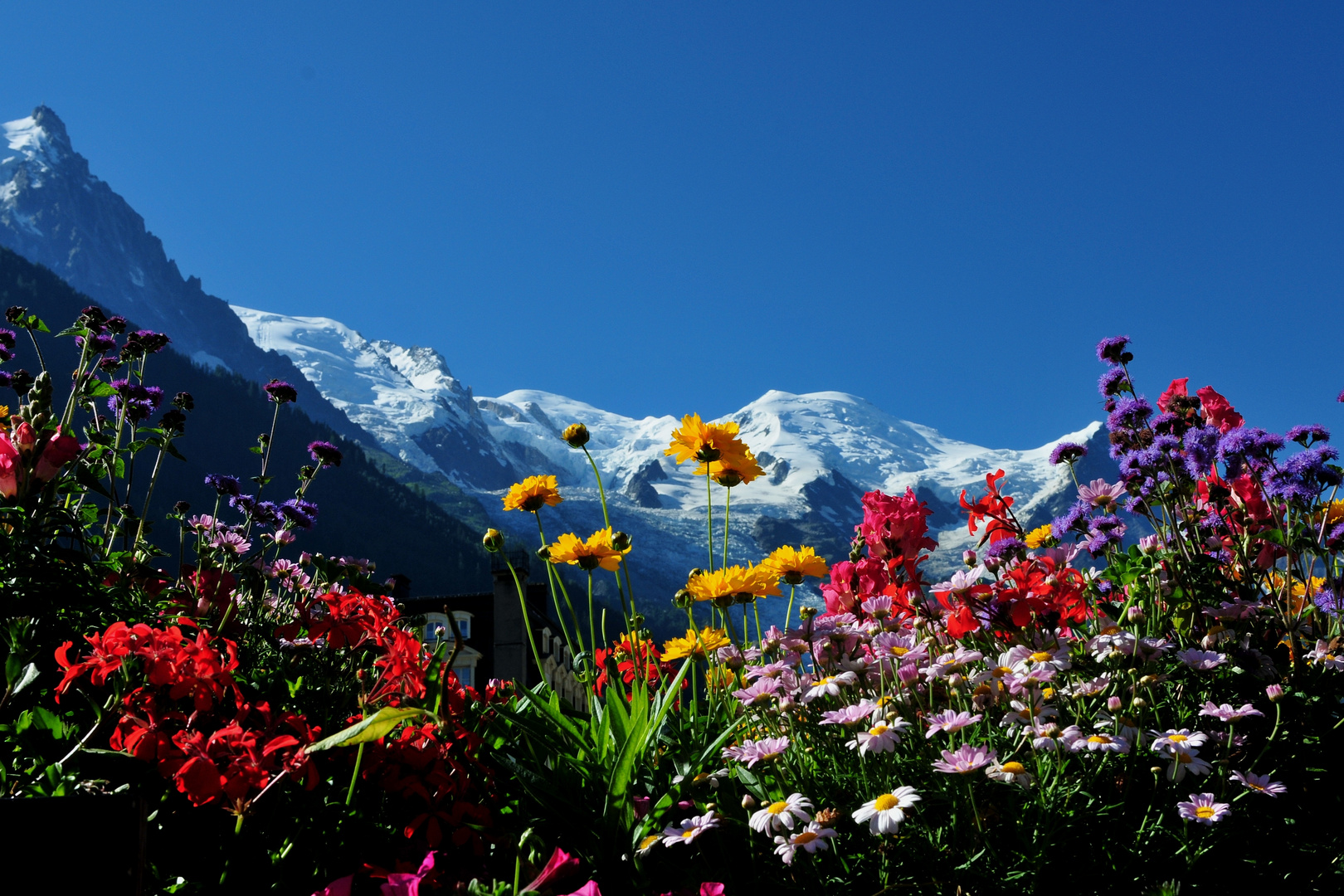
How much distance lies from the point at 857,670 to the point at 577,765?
2.37ft

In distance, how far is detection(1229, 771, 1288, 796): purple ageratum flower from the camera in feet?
5.40

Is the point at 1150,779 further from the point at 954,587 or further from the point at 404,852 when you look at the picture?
the point at 404,852

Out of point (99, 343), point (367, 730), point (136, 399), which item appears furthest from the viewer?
point (136, 399)

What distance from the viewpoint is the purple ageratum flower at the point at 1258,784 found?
64.8 inches

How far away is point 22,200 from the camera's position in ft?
630

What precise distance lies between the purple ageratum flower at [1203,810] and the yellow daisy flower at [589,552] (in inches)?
51.9

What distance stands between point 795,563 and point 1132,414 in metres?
1.31

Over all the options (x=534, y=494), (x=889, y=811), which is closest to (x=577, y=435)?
(x=534, y=494)

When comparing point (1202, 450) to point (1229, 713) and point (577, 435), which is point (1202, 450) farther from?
point (577, 435)

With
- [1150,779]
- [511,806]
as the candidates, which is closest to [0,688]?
[511,806]

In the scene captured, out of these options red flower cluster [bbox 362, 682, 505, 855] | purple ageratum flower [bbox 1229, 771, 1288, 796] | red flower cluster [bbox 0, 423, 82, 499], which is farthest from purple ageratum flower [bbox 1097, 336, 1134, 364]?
red flower cluster [bbox 0, 423, 82, 499]

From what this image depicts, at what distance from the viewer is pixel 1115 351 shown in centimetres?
305

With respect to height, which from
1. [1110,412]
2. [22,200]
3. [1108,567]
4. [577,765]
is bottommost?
[577,765]

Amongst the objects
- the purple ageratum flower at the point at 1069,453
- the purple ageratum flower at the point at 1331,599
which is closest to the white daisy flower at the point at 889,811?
the purple ageratum flower at the point at 1331,599
